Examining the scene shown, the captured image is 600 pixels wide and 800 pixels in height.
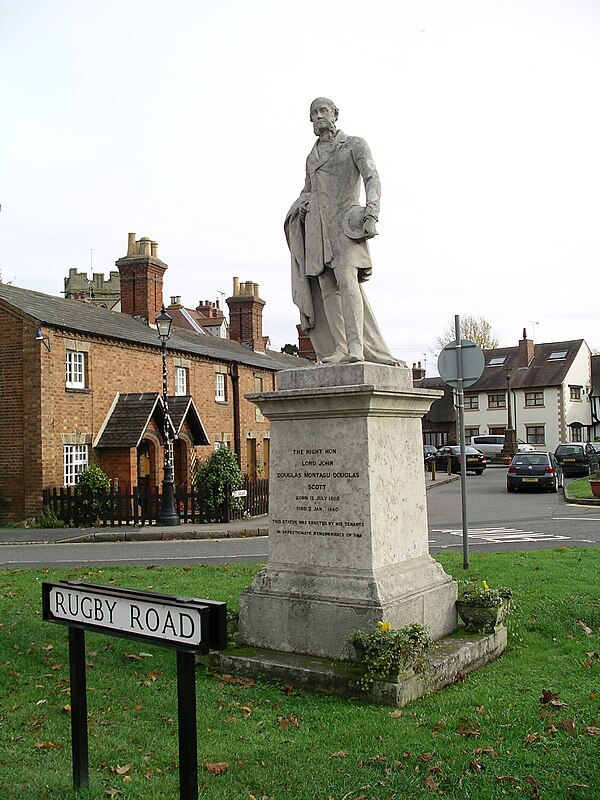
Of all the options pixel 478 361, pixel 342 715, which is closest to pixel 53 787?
pixel 342 715

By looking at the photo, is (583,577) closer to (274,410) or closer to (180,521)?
(274,410)

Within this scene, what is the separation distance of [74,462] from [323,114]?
17.4m

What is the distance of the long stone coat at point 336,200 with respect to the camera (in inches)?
267

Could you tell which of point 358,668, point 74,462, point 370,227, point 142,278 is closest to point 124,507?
point 74,462

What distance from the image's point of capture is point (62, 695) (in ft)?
19.1

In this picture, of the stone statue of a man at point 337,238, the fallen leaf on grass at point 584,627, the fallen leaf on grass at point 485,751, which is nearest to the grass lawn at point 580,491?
the fallen leaf on grass at point 584,627

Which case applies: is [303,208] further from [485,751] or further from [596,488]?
[596,488]

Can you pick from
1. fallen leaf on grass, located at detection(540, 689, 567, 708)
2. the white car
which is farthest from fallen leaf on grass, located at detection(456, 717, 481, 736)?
the white car

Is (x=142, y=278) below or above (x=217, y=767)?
above

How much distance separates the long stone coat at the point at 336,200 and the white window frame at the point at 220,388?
79.6ft

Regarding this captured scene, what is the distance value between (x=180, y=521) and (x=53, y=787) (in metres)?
18.2

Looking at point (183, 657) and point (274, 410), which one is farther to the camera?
point (274, 410)

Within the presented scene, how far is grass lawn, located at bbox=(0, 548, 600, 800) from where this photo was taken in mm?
4191

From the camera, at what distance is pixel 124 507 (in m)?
21.4
